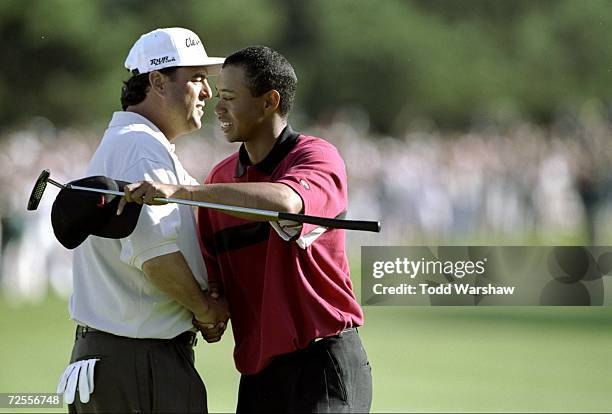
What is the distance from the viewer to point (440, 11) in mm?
7668

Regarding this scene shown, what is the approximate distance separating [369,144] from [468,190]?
2.91 ft

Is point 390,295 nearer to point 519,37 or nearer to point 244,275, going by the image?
point 519,37

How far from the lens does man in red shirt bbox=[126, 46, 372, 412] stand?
11.3 feet

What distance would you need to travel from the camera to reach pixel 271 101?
3.67 meters

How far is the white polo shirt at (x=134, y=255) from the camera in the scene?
3373mm

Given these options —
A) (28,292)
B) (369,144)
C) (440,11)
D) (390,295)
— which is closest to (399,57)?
(440,11)

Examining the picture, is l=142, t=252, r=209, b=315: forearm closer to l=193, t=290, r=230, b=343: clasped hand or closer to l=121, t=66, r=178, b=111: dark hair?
l=193, t=290, r=230, b=343: clasped hand

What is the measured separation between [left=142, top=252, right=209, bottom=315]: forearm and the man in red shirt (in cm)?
19

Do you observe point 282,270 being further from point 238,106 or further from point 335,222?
point 238,106

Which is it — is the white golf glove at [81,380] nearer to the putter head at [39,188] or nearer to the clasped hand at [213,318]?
the clasped hand at [213,318]

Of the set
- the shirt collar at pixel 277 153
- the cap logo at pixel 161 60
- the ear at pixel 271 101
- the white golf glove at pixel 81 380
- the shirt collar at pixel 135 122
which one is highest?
the cap logo at pixel 161 60

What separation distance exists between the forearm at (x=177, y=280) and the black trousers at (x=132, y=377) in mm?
174

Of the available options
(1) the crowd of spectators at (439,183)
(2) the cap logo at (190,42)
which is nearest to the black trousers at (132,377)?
(2) the cap logo at (190,42)

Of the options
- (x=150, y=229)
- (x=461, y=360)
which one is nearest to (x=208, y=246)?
(x=150, y=229)
